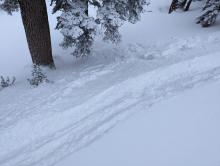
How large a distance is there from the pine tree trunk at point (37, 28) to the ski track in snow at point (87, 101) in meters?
1.25

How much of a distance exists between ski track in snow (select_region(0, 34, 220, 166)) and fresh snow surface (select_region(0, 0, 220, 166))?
19mm

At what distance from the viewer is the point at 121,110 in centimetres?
670

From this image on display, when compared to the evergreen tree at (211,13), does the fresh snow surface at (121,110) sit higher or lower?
lower

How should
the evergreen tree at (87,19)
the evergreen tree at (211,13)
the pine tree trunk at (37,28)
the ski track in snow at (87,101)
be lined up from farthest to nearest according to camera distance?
the evergreen tree at (211,13) → the evergreen tree at (87,19) → the pine tree trunk at (37,28) → the ski track in snow at (87,101)

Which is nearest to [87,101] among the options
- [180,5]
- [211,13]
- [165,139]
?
[165,139]

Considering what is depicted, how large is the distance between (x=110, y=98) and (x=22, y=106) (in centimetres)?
203

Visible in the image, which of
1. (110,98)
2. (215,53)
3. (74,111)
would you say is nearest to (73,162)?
(74,111)

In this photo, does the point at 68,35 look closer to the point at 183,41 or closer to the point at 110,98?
the point at 110,98

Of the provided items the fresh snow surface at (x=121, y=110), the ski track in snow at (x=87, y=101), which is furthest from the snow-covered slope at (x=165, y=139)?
the ski track in snow at (x=87, y=101)

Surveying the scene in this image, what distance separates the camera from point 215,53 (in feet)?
29.9

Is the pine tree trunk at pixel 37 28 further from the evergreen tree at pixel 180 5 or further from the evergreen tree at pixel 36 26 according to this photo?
the evergreen tree at pixel 180 5

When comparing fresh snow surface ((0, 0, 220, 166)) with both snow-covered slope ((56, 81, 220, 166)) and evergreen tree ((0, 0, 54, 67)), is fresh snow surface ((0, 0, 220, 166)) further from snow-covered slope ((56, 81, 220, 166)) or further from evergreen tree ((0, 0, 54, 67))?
evergreen tree ((0, 0, 54, 67))

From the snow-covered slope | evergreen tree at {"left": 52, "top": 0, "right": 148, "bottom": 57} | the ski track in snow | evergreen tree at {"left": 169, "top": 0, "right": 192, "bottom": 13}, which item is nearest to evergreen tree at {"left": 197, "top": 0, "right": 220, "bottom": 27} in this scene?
the ski track in snow

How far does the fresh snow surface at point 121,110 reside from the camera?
5484mm
